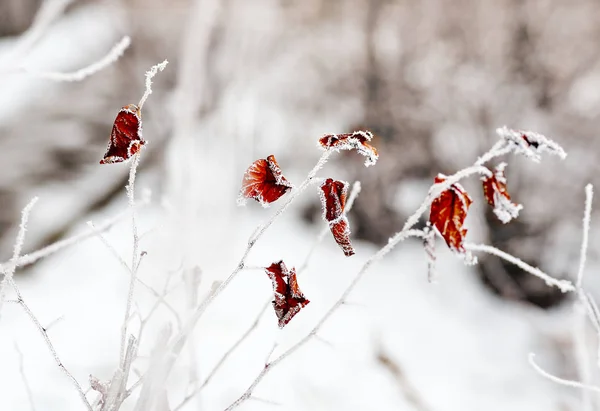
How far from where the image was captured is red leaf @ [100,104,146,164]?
0.71 meters

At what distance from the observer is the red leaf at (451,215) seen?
74 centimetres

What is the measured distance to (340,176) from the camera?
3.83m

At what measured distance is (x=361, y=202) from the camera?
153 inches

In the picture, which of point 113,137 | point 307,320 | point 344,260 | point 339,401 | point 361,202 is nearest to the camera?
point 113,137

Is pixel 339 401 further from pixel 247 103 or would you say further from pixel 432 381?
pixel 247 103

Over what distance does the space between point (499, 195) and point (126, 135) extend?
50 centimetres

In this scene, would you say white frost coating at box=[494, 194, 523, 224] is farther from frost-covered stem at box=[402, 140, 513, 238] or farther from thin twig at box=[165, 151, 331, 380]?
thin twig at box=[165, 151, 331, 380]

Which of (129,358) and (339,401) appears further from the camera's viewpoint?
(339,401)

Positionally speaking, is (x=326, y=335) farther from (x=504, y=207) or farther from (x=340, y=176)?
(x=504, y=207)

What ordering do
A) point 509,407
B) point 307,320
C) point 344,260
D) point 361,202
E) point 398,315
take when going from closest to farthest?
1. point 509,407
2. point 307,320
3. point 398,315
4. point 344,260
5. point 361,202

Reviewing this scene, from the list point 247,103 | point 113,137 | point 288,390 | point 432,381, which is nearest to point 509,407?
point 432,381

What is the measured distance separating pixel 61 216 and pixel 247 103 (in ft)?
4.81

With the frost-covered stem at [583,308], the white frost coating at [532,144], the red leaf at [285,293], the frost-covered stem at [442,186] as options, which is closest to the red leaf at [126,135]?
the red leaf at [285,293]

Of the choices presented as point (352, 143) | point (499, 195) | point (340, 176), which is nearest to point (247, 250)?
point (352, 143)
